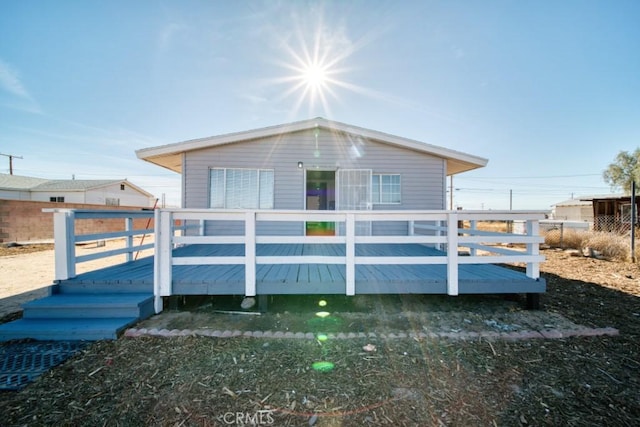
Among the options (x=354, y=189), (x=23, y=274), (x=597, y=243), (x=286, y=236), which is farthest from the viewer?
(x=597, y=243)

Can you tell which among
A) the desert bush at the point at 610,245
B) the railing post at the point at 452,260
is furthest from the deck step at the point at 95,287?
the desert bush at the point at 610,245

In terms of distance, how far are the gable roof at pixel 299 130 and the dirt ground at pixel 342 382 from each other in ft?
14.7

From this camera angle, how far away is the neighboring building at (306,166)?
20.7ft

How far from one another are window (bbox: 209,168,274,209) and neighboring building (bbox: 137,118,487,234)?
3 centimetres

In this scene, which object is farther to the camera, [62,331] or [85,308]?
[85,308]

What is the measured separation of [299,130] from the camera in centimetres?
635

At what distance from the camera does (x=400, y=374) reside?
204cm

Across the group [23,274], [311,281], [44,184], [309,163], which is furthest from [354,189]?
[44,184]

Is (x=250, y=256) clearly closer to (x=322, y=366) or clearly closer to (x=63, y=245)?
(x=322, y=366)

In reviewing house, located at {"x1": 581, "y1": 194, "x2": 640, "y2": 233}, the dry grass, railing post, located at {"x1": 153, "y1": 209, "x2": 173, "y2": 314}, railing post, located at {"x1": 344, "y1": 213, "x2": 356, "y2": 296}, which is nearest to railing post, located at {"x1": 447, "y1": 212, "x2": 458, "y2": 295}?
railing post, located at {"x1": 344, "y1": 213, "x2": 356, "y2": 296}

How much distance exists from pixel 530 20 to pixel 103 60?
1200 cm

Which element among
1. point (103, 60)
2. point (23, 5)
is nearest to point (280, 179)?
point (103, 60)

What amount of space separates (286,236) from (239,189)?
312 cm

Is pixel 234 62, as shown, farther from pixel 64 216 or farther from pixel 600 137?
pixel 600 137
